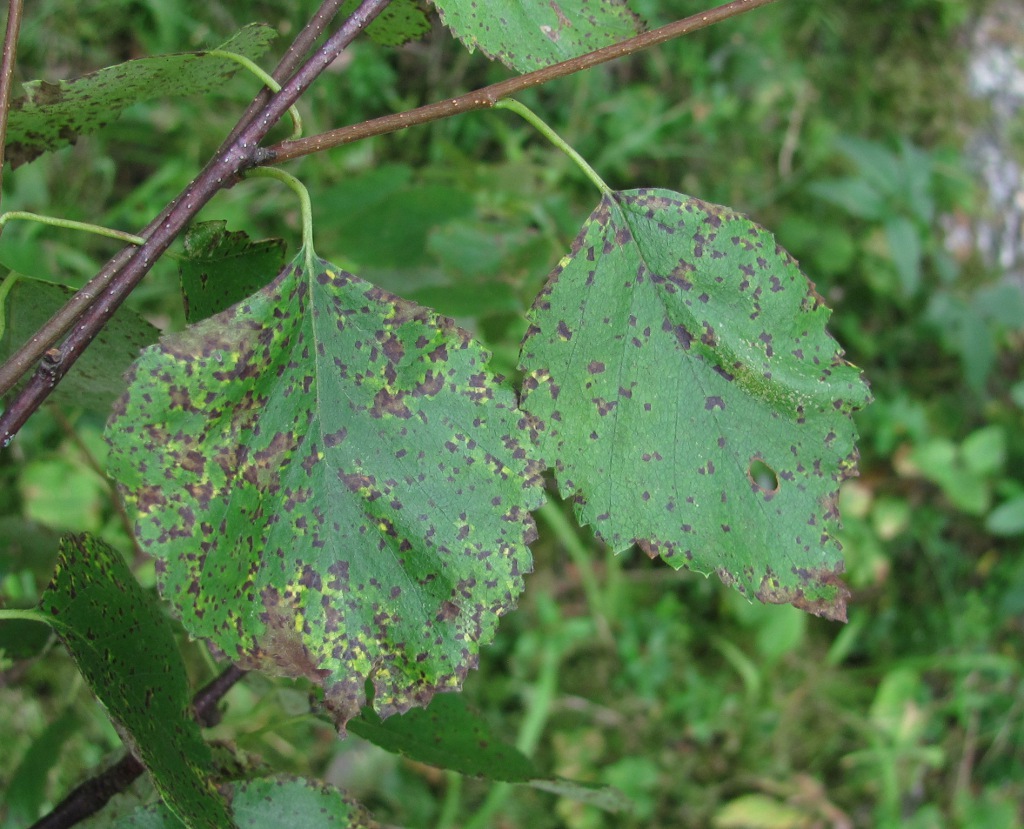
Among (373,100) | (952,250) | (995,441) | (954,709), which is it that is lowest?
(954,709)

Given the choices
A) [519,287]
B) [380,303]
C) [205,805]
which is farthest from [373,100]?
[205,805]

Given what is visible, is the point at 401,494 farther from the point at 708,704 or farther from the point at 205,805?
the point at 708,704

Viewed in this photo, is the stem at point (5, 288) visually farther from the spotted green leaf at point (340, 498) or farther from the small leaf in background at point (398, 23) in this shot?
the small leaf in background at point (398, 23)

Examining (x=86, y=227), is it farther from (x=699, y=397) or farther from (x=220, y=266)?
(x=699, y=397)

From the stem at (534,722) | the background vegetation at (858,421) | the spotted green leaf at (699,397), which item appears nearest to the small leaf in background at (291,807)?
the spotted green leaf at (699,397)

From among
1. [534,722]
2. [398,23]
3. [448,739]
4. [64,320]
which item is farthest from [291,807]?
[534,722]

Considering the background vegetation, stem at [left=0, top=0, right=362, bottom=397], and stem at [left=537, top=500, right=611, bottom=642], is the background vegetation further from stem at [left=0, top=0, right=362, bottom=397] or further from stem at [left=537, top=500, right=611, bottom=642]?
stem at [left=0, top=0, right=362, bottom=397]
